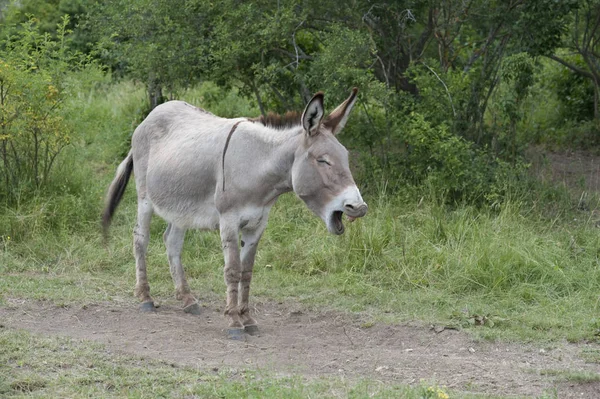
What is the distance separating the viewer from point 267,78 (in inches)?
368

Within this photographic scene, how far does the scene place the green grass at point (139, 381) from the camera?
4680mm

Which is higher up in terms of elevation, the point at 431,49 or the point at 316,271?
the point at 431,49

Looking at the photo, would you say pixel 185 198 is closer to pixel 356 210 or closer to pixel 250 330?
pixel 250 330

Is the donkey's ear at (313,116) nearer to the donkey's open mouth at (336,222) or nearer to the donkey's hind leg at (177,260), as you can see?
the donkey's open mouth at (336,222)

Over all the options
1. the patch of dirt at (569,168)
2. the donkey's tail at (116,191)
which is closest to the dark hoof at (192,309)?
the donkey's tail at (116,191)

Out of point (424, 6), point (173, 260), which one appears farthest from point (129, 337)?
point (424, 6)

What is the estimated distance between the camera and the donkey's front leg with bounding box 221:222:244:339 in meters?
6.10

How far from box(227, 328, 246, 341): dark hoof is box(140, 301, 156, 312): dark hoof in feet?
3.52

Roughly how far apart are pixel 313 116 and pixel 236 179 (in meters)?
0.75

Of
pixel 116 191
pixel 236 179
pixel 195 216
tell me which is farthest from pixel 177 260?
pixel 236 179

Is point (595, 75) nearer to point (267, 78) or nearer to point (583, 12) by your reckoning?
point (583, 12)

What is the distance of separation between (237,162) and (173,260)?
4.62ft

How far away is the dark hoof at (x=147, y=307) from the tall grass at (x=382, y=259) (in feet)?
1.00

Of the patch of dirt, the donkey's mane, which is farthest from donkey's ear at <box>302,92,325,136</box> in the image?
the patch of dirt
